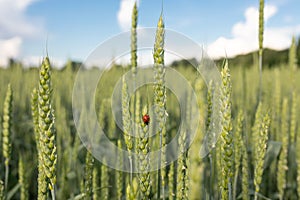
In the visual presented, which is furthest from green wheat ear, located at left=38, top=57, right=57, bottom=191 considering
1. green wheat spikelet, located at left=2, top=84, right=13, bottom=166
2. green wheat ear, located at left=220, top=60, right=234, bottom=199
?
green wheat spikelet, located at left=2, top=84, right=13, bottom=166

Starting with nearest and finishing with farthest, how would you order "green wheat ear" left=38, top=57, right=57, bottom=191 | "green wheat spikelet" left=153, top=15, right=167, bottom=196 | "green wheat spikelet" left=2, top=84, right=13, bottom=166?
"green wheat ear" left=38, top=57, right=57, bottom=191, "green wheat spikelet" left=153, top=15, right=167, bottom=196, "green wheat spikelet" left=2, top=84, right=13, bottom=166

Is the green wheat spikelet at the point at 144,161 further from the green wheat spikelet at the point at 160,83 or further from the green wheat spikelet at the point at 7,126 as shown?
the green wheat spikelet at the point at 7,126

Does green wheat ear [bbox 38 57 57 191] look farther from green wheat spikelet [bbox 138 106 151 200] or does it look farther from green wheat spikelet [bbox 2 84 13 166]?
green wheat spikelet [bbox 2 84 13 166]

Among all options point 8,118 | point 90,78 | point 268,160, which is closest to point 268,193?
point 268,160

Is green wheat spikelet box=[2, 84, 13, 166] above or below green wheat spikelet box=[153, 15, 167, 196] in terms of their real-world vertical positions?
below

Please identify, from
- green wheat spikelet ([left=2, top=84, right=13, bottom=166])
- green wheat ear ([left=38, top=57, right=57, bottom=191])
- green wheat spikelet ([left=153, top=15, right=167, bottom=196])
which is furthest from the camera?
green wheat spikelet ([left=2, top=84, right=13, bottom=166])

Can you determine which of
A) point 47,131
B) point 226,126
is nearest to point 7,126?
point 47,131

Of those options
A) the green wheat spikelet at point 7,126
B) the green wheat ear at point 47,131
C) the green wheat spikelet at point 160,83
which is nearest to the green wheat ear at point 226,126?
the green wheat spikelet at point 160,83

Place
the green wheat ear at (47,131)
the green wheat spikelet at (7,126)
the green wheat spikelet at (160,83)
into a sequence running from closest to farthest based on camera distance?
the green wheat ear at (47,131) < the green wheat spikelet at (160,83) < the green wheat spikelet at (7,126)

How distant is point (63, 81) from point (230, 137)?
13.2ft

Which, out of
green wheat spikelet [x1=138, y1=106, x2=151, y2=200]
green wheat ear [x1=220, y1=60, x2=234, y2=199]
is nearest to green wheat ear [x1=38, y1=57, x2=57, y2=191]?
green wheat spikelet [x1=138, y1=106, x2=151, y2=200]

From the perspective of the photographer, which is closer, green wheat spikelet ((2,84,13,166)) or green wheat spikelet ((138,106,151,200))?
green wheat spikelet ((138,106,151,200))

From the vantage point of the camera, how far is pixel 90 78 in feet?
13.5

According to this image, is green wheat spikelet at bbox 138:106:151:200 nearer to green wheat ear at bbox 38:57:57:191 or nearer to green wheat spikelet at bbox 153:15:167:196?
green wheat spikelet at bbox 153:15:167:196
